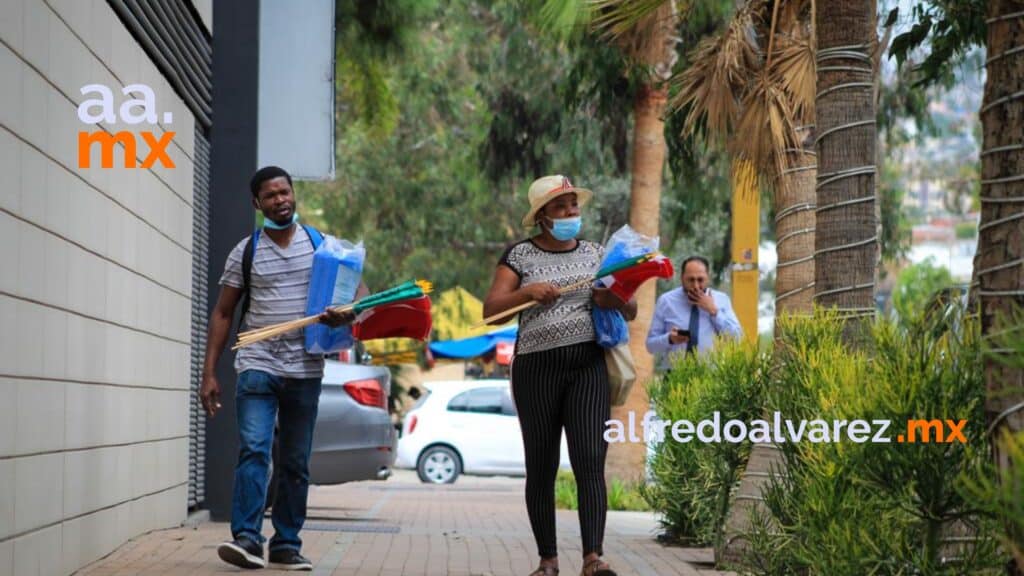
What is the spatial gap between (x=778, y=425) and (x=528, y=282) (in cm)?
163

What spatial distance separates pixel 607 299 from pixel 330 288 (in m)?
1.43

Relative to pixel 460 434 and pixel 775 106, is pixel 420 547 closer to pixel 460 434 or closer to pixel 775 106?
pixel 775 106

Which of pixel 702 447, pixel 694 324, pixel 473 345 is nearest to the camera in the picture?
pixel 702 447

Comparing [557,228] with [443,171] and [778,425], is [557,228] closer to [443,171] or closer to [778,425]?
[778,425]

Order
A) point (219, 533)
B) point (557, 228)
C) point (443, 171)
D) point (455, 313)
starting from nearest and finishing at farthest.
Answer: point (557, 228)
point (219, 533)
point (443, 171)
point (455, 313)

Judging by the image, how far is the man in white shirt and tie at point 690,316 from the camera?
13.6m

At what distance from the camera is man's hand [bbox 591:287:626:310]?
8508 mm

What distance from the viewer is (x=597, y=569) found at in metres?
8.21

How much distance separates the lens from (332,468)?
14.8m


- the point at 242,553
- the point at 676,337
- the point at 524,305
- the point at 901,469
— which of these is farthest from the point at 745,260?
the point at 901,469

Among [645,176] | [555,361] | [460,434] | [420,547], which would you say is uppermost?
[645,176]

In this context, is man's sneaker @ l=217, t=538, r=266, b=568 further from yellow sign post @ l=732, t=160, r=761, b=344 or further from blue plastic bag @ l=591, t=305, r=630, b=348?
yellow sign post @ l=732, t=160, r=761, b=344

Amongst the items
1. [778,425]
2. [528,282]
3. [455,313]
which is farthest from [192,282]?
[455,313]

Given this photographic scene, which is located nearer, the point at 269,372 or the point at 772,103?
the point at 269,372
